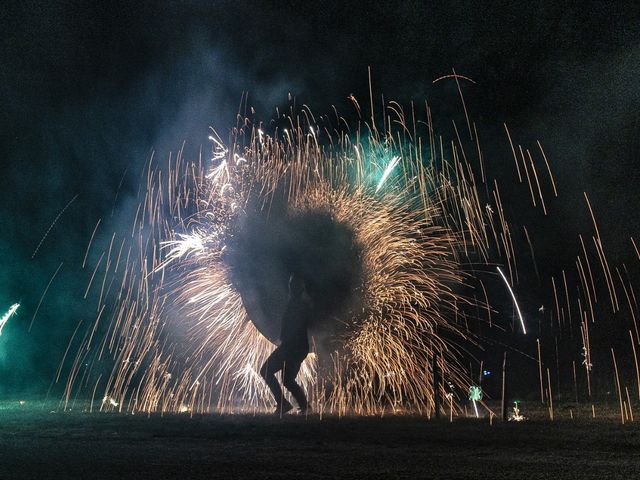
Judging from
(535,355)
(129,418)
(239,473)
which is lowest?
(239,473)

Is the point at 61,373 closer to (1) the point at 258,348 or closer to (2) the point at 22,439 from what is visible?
(1) the point at 258,348

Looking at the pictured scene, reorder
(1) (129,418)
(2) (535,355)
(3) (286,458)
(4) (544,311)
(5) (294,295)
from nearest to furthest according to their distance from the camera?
(3) (286,458)
(1) (129,418)
(5) (294,295)
(2) (535,355)
(4) (544,311)

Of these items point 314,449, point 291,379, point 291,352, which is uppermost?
point 291,352

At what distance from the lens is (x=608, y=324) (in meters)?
28.0

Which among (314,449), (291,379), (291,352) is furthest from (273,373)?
(314,449)

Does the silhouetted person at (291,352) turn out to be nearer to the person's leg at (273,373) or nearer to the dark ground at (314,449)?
the person's leg at (273,373)

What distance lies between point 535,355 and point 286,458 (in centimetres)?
2148

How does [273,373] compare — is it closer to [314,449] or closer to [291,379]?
[291,379]

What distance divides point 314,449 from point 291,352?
19.2 ft

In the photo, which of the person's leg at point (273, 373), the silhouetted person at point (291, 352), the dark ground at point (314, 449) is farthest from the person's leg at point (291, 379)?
the dark ground at point (314, 449)

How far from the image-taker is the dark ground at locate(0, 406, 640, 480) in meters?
6.53

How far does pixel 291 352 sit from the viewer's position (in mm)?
14016

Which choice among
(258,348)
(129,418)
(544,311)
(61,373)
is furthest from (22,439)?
(544,311)

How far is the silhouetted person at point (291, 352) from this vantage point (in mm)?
13883
